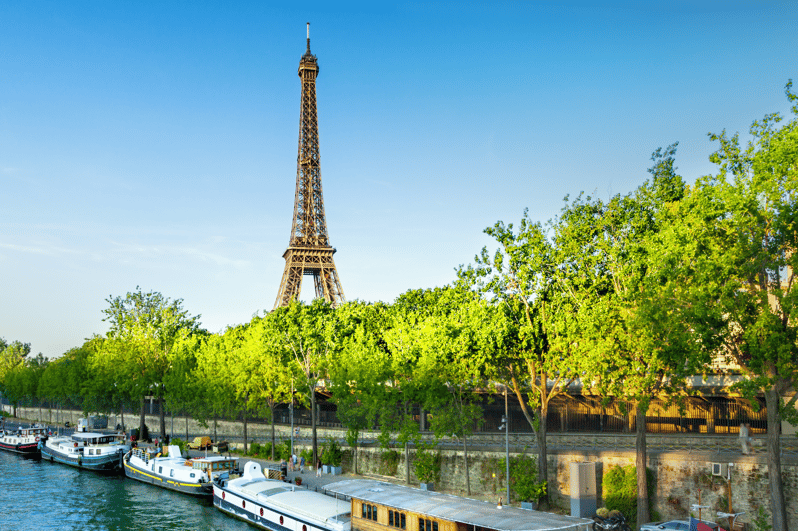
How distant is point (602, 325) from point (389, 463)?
76.8 ft

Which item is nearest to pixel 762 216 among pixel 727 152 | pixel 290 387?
pixel 727 152

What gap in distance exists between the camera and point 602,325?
32.8m

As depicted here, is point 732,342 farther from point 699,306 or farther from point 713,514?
point 713,514

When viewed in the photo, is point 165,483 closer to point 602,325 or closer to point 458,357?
point 458,357

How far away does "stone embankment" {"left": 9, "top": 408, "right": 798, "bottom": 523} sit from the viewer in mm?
31062

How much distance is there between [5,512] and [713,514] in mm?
44143

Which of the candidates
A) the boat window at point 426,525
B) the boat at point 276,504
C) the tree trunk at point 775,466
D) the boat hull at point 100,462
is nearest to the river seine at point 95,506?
the boat at point 276,504

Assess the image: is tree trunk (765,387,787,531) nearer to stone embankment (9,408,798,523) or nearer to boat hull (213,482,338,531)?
stone embankment (9,408,798,523)

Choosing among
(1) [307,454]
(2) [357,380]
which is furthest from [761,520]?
(1) [307,454]

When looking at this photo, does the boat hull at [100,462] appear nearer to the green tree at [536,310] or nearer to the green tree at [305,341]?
the green tree at [305,341]

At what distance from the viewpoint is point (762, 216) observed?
90.0 feet

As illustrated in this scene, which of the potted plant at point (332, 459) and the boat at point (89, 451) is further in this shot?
the boat at point (89, 451)

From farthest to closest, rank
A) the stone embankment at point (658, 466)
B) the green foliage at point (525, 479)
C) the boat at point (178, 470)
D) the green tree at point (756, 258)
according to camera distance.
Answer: the boat at point (178, 470) → the green foliage at point (525, 479) → the stone embankment at point (658, 466) → the green tree at point (756, 258)

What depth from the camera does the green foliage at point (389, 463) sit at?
161 ft
